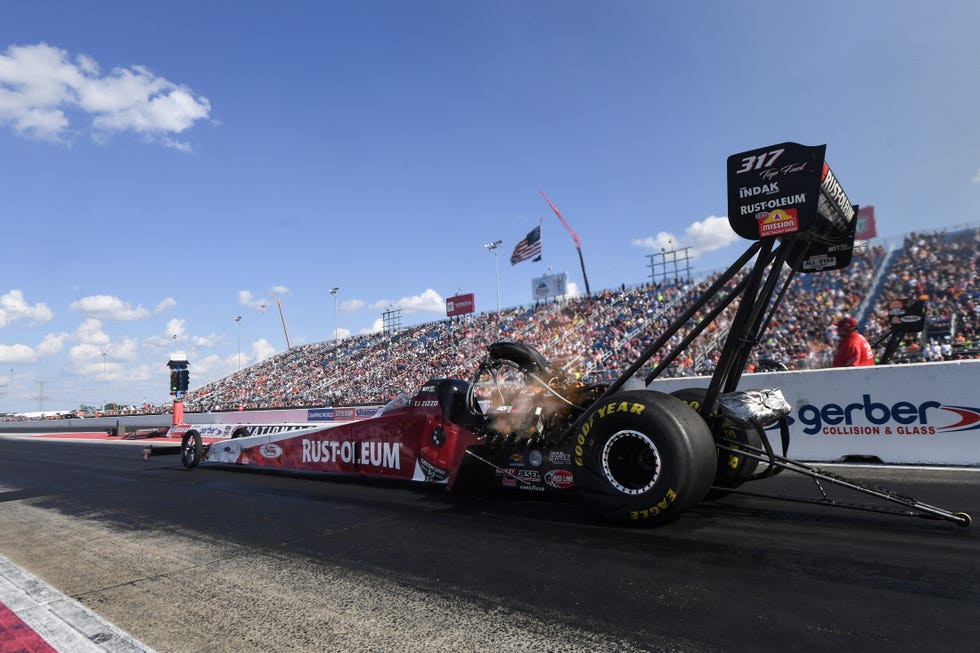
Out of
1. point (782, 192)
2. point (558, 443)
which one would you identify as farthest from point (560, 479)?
point (782, 192)

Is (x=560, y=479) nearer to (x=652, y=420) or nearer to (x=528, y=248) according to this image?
(x=652, y=420)

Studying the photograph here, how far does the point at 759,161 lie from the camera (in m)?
4.46

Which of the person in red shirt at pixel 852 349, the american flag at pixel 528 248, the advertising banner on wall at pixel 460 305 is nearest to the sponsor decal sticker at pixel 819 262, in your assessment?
the person in red shirt at pixel 852 349

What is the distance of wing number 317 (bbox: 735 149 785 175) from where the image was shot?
4402 mm

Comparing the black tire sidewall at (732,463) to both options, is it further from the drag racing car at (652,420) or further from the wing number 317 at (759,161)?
the wing number 317 at (759,161)

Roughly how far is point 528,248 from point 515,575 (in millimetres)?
37046

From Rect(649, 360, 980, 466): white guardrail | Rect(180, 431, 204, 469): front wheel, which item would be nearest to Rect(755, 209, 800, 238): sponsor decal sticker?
Rect(649, 360, 980, 466): white guardrail

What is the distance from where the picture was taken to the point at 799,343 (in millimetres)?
20266

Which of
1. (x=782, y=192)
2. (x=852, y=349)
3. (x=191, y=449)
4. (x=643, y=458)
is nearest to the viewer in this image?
(x=782, y=192)

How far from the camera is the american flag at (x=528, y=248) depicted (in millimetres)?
39438

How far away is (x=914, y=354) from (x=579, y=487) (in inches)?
635

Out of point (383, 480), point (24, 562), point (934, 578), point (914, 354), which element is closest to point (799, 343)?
point (914, 354)

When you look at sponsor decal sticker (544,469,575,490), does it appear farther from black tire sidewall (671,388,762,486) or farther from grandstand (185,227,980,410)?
grandstand (185,227,980,410)

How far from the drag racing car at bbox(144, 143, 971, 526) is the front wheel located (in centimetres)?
360
